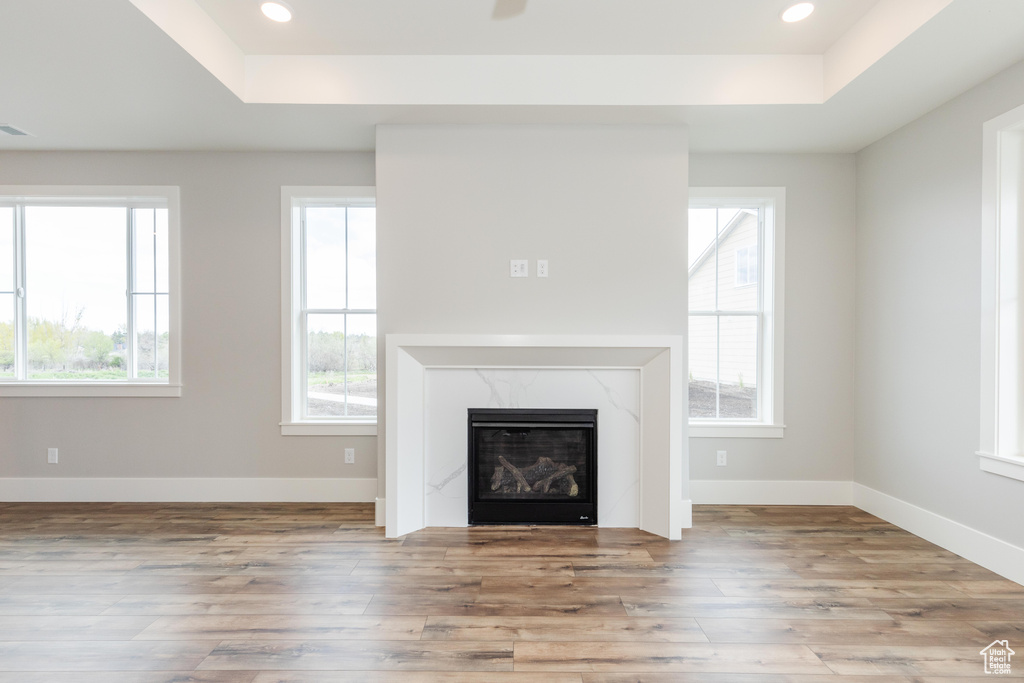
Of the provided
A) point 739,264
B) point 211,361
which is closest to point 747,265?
point 739,264

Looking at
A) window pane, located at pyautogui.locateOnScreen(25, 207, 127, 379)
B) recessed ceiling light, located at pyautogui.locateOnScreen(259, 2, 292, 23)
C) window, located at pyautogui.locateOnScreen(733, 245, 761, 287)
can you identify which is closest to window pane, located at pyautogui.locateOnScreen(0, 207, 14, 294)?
window pane, located at pyautogui.locateOnScreen(25, 207, 127, 379)

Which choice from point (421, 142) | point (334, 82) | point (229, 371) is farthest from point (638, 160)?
point (229, 371)

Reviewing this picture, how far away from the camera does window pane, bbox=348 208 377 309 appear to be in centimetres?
402

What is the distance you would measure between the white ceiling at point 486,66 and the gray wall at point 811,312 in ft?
1.01

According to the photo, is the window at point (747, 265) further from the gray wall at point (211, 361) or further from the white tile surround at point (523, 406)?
the gray wall at point (211, 361)

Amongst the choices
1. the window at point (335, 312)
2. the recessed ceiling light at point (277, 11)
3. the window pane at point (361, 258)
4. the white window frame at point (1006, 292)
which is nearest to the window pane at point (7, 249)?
the window at point (335, 312)

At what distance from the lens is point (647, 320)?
3363mm

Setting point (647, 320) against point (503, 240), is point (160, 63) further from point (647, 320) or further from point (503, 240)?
point (647, 320)

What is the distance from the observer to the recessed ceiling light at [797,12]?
8.35ft

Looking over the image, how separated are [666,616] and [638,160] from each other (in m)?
2.48

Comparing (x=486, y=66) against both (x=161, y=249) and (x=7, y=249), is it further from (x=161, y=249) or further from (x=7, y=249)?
(x=7, y=249)

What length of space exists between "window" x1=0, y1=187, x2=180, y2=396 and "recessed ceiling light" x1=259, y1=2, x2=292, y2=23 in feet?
6.53

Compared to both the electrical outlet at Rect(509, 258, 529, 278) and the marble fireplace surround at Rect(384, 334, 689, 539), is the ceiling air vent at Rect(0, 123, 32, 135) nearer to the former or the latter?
the marble fireplace surround at Rect(384, 334, 689, 539)

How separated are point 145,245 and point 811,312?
189 inches
